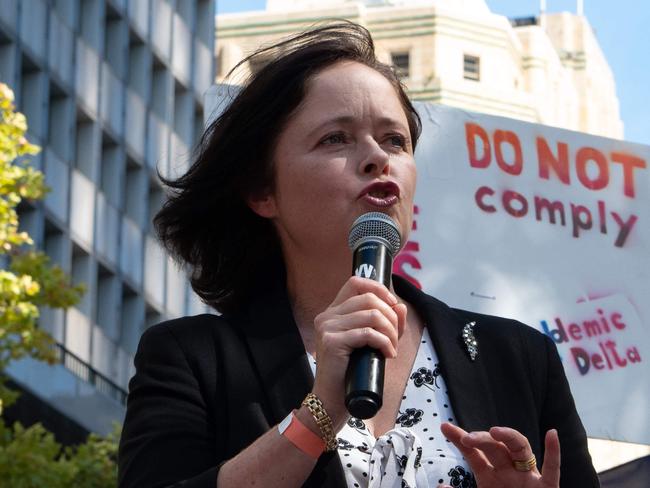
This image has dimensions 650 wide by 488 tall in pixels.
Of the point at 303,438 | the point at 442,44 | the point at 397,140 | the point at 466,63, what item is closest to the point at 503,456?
the point at 303,438

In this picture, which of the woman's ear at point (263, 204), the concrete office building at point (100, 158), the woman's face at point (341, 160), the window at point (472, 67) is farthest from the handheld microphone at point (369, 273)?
the window at point (472, 67)

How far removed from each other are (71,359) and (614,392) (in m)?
30.3

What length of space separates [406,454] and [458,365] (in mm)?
315

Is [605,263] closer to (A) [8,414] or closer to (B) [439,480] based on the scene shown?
(B) [439,480]

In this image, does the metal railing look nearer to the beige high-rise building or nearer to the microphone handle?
the beige high-rise building

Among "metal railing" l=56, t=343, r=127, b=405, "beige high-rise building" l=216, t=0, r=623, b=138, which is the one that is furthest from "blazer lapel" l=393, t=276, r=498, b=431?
"beige high-rise building" l=216, t=0, r=623, b=138

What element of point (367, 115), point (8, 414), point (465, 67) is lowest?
point (367, 115)

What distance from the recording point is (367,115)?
13.6 feet

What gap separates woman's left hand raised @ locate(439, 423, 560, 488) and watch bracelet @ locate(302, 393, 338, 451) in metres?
0.23

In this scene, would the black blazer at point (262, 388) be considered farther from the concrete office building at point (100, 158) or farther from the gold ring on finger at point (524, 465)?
the concrete office building at point (100, 158)

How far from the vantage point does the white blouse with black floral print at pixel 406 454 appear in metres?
3.79

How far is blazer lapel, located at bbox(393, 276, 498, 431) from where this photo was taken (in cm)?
393

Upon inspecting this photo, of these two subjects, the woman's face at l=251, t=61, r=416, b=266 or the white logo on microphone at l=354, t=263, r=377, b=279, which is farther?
the woman's face at l=251, t=61, r=416, b=266

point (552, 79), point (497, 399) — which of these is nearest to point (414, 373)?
point (497, 399)
